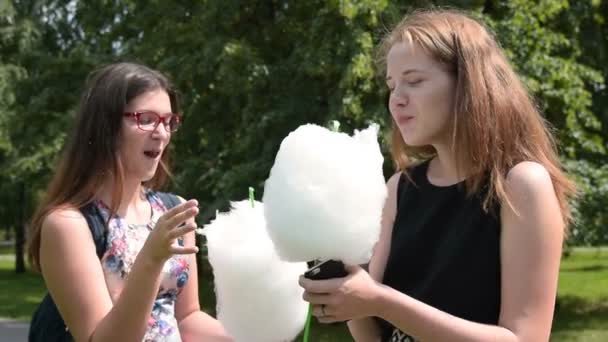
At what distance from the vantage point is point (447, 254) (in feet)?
6.09

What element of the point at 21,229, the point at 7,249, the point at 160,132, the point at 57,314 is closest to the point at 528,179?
the point at 160,132

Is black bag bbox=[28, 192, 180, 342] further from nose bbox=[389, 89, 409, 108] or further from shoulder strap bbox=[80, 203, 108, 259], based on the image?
nose bbox=[389, 89, 409, 108]

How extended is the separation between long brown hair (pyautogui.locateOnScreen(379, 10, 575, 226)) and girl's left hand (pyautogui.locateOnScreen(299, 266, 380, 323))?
1.11ft

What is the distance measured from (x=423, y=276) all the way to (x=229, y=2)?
9.19 m

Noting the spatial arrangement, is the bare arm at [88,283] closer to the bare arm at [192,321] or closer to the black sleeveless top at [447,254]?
the bare arm at [192,321]

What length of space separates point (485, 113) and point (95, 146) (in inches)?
46.1

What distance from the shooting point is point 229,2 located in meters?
10.7

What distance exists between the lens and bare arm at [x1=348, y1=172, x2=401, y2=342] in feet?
6.62

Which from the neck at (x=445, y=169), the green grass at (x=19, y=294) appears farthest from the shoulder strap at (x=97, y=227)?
the green grass at (x=19, y=294)

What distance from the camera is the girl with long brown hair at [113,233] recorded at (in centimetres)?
216

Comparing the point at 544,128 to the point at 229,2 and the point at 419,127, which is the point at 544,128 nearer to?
the point at 419,127

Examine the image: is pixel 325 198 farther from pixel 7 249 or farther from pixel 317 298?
pixel 7 249

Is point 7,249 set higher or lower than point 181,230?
lower

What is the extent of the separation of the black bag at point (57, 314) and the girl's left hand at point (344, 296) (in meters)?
0.81
